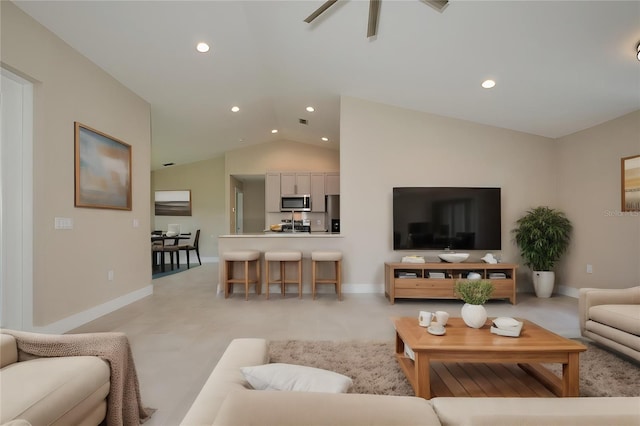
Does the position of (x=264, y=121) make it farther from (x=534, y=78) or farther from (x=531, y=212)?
(x=531, y=212)

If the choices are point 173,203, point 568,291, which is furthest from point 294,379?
point 173,203

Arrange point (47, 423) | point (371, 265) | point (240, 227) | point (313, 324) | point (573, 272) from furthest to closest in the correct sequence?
point (240, 227)
point (371, 265)
point (573, 272)
point (313, 324)
point (47, 423)

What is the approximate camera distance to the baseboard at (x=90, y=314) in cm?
305

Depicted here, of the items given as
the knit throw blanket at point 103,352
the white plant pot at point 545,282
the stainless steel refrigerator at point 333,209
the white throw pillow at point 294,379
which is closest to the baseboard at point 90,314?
the knit throw blanket at point 103,352

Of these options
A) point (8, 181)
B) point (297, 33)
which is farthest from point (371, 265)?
point (8, 181)

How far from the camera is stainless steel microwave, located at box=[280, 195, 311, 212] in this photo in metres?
7.85

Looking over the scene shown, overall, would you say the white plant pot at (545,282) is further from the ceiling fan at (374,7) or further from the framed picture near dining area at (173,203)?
the framed picture near dining area at (173,203)

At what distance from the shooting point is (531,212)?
489 centimetres

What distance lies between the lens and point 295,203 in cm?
789

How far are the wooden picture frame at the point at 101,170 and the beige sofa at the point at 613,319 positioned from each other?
5218 millimetres

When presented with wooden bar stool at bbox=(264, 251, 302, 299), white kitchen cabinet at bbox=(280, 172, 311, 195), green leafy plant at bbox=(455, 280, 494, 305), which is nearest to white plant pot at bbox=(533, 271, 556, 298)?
green leafy plant at bbox=(455, 280, 494, 305)

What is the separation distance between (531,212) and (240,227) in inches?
305

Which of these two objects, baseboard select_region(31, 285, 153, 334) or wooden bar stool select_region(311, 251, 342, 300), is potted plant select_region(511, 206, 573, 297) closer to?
wooden bar stool select_region(311, 251, 342, 300)

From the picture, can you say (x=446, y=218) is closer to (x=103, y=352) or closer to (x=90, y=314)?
(x=103, y=352)
